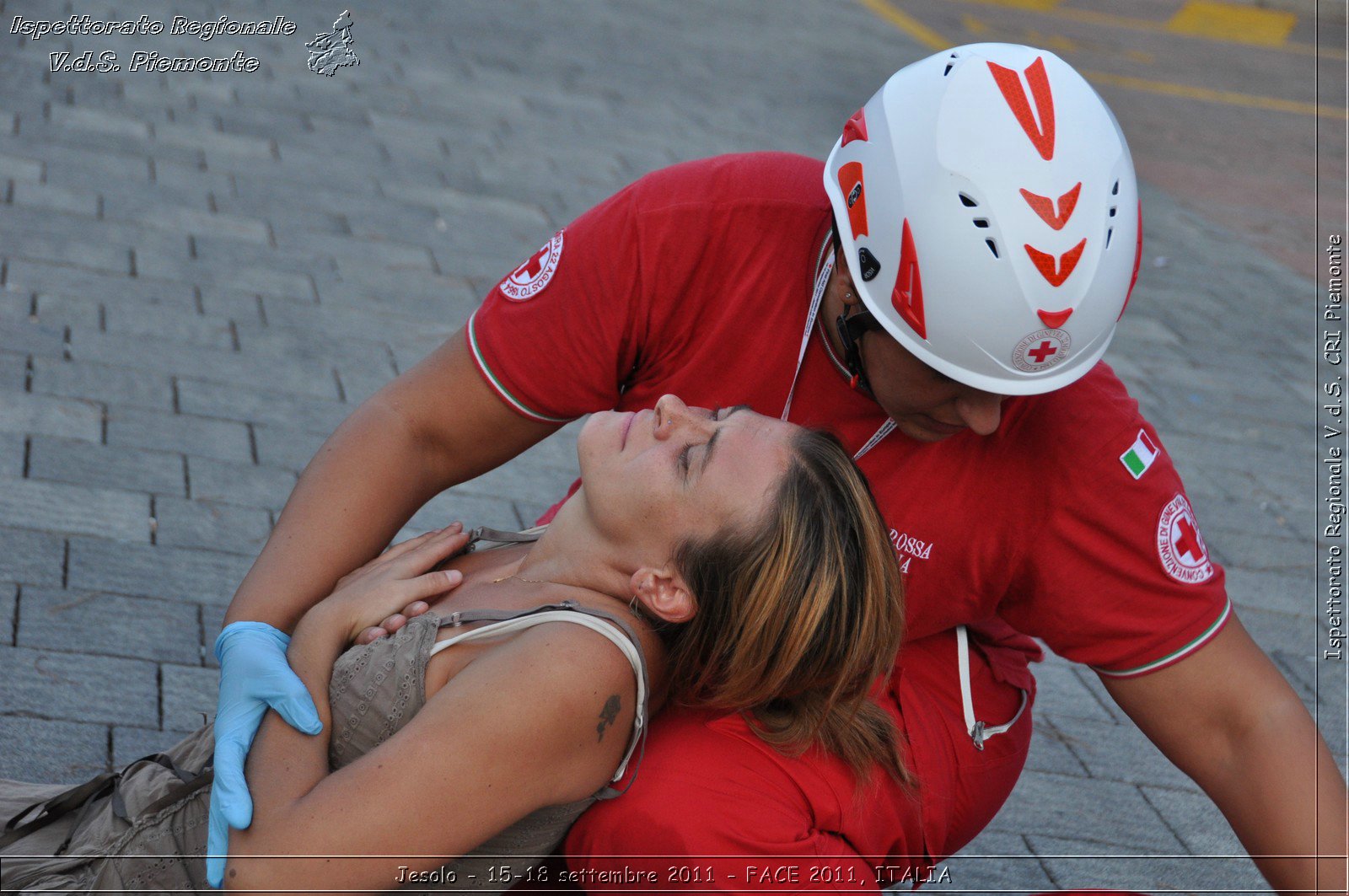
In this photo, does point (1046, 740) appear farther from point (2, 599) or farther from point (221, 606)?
point (2, 599)

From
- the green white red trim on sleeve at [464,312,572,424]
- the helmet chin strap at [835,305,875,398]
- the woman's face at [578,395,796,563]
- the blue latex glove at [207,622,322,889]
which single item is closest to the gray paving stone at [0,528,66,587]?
the blue latex glove at [207,622,322,889]

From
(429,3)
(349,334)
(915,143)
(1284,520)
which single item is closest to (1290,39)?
(429,3)

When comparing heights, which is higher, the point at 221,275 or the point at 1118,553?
the point at 1118,553

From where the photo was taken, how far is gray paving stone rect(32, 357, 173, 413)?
13.7 feet

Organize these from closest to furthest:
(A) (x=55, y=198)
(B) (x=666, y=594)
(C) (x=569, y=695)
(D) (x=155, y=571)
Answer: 1. (C) (x=569, y=695)
2. (B) (x=666, y=594)
3. (D) (x=155, y=571)
4. (A) (x=55, y=198)

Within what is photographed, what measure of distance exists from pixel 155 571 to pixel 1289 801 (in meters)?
2.71

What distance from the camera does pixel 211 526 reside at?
12.2 feet

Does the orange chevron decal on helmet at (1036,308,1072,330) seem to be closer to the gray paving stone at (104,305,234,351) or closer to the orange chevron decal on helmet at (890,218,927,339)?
the orange chevron decal on helmet at (890,218,927,339)

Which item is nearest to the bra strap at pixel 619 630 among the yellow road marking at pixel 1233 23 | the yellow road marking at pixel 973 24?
the yellow road marking at pixel 973 24

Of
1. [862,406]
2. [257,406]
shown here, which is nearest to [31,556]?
[257,406]

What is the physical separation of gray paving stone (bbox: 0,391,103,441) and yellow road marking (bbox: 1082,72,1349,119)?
10671 mm

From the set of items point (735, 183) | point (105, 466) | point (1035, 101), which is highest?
point (1035, 101)

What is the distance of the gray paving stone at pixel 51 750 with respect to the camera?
2752mm

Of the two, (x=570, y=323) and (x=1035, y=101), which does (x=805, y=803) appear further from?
(x=1035, y=101)
